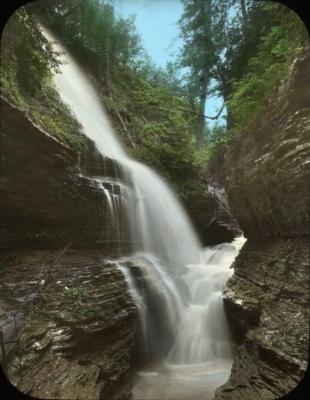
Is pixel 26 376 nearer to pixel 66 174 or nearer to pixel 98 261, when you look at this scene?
pixel 98 261

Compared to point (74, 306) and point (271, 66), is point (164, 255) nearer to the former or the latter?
point (74, 306)

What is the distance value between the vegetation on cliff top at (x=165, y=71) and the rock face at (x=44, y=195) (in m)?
0.44

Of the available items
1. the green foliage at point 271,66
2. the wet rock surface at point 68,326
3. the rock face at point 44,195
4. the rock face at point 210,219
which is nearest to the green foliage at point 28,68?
the rock face at point 44,195

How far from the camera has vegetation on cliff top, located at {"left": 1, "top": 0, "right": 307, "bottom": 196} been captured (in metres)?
4.88

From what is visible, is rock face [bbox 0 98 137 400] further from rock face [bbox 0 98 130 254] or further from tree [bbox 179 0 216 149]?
tree [bbox 179 0 216 149]

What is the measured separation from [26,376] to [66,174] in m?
3.09

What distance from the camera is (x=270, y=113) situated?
479cm

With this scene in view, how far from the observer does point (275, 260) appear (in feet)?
15.5

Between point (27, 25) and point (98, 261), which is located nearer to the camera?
point (27, 25)

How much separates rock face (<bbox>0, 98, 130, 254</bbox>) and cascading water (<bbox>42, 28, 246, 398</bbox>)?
17.3 inches

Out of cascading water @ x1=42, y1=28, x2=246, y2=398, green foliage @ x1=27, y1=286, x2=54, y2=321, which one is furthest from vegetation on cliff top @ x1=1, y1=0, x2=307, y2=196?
green foliage @ x1=27, y1=286, x2=54, y2=321

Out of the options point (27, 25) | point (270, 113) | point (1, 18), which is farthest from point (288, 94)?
point (27, 25)

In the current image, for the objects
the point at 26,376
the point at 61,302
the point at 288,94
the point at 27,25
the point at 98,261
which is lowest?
the point at 26,376

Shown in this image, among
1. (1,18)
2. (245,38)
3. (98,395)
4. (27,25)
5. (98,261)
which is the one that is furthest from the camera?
(245,38)
